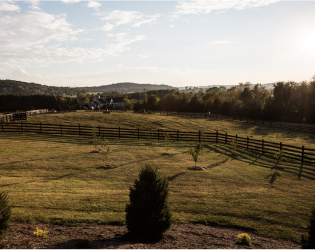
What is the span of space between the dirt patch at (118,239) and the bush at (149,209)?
0.33 metres

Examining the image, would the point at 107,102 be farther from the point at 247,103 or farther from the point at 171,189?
the point at 171,189

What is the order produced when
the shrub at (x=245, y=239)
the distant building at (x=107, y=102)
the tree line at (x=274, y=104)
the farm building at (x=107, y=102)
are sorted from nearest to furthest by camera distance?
the shrub at (x=245, y=239) → the tree line at (x=274, y=104) → the distant building at (x=107, y=102) → the farm building at (x=107, y=102)

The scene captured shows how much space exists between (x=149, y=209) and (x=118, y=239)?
147cm

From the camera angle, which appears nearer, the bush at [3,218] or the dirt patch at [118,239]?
the bush at [3,218]

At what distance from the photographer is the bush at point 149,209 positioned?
709cm

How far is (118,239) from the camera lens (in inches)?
284

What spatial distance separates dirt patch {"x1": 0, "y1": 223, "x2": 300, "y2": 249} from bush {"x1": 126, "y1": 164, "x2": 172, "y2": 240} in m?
0.33

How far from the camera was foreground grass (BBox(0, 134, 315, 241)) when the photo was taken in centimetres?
911

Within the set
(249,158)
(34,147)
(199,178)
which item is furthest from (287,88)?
(34,147)

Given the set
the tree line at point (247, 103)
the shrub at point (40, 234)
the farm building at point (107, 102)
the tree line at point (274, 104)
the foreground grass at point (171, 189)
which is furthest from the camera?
the farm building at point (107, 102)

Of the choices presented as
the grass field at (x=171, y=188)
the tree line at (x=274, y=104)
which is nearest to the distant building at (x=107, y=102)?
the tree line at (x=274, y=104)

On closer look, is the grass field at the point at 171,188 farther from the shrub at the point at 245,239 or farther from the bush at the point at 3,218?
the bush at the point at 3,218

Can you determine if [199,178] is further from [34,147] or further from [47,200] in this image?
[34,147]

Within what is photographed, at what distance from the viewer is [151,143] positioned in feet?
84.4
